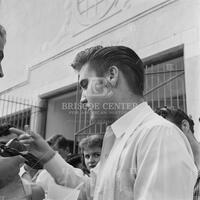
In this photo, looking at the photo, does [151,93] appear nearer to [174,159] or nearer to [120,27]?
[120,27]

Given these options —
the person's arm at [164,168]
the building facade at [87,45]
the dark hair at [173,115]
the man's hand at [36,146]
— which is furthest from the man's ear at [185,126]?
the person's arm at [164,168]

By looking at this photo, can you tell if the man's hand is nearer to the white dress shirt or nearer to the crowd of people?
the crowd of people

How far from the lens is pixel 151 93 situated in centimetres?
354

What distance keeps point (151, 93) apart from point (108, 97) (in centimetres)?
253

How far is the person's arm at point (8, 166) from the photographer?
1.21 meters

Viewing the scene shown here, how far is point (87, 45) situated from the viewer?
15.6ft

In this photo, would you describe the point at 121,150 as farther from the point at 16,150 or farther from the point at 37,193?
the point at 37,193

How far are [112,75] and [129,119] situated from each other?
0.51ft

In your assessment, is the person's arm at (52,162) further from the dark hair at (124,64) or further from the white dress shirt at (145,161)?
the dark hair at (124,64)

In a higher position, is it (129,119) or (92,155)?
(129,119)

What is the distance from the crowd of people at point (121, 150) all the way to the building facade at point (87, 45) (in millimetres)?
1470

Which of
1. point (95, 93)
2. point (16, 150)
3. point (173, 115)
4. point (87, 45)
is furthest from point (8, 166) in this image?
point (87, 45)

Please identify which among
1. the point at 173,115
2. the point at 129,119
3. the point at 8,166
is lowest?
the point at 8,166

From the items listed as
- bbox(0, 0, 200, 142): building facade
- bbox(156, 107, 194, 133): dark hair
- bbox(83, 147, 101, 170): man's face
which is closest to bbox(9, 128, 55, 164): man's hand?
bbox(156, 107, 194, 133): dark hair
